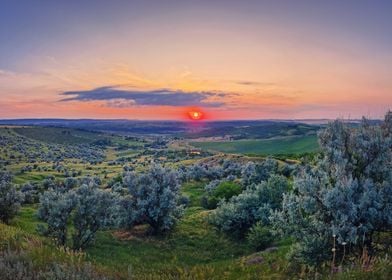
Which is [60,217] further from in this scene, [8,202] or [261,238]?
[261,238]

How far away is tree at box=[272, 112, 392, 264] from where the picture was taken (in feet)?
44.0

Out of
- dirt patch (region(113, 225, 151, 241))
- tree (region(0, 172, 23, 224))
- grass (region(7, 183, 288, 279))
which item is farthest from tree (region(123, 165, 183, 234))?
tree (region(0, 172, 23, 224))

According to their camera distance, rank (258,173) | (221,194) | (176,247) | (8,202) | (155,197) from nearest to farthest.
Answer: (176,247) → (155,197) → (8,202) → (221,194) → (258,173)

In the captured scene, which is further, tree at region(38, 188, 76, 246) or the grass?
tree at region(38, 188, 76, 246)

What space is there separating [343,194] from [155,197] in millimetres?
26821

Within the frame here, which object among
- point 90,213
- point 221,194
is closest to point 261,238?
point 90,213

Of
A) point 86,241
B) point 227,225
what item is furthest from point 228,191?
point 86,241

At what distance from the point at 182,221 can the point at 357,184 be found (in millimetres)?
31456

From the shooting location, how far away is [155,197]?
3856cm

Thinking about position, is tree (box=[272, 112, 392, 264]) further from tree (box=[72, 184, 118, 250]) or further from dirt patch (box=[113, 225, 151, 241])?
dirt patch (box=[113, 225, 151, 241])

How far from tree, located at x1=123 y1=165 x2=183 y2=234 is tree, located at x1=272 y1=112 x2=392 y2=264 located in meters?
23.4

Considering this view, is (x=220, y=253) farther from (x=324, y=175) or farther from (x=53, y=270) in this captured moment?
(x=53, y=270)

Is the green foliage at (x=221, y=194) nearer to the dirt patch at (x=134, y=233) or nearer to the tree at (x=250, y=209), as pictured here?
the tree at (x=250, y=209)

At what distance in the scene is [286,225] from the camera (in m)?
15.2
